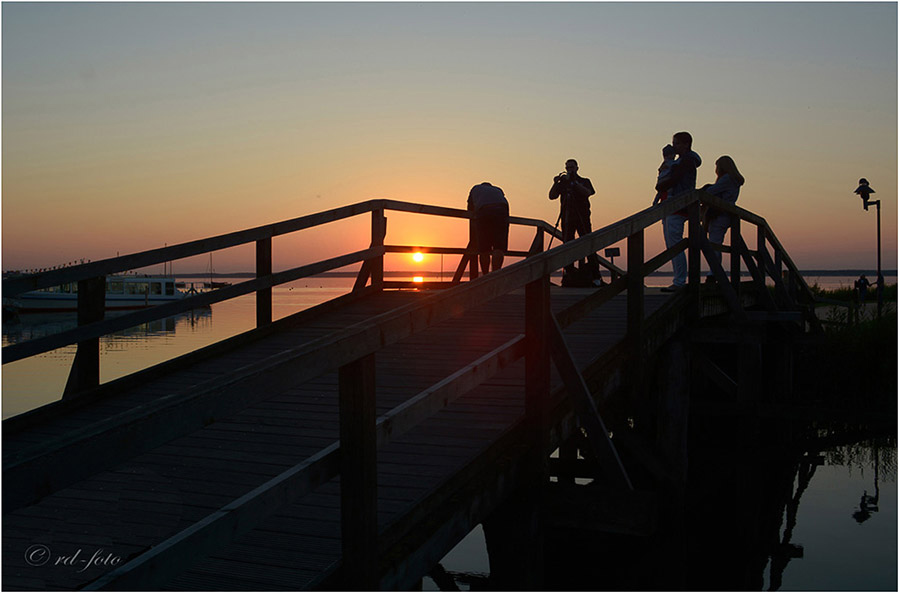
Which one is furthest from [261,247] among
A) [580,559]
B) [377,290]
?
[580,559]

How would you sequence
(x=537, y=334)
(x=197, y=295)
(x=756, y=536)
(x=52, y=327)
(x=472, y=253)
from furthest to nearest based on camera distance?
(x=52, y=327)
(x=472, y=253)
(x=756, y=536)
(x=197, y=295)
(x=537, y=334)

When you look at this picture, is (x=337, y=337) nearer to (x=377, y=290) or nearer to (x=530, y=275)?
(x=530, y=275)

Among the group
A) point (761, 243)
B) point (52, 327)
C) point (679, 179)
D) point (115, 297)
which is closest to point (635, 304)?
point (679, 179)

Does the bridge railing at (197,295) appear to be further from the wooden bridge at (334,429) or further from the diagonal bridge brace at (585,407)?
the diagonal bridge brace at (585,407)

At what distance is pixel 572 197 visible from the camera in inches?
457

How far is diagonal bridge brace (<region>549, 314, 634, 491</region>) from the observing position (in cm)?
414

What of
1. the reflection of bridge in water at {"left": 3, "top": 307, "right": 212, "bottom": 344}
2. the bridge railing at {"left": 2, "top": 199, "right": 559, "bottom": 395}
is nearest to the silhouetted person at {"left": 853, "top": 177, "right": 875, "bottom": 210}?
the bridge railing at {"left": 2, "top": 199, "right": 559, "bottom": 395}

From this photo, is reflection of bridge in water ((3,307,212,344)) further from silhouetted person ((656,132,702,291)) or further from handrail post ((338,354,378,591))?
handrail post ((338,354,378,591))

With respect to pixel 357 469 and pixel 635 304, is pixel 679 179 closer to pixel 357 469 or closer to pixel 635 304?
pixel 635 304

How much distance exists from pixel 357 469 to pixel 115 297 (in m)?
58.3

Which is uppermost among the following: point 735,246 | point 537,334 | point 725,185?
point 725,185

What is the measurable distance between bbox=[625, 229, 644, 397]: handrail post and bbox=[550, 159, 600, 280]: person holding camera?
18.6 feet

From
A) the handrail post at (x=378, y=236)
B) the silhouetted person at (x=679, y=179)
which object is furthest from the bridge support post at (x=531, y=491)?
the handrail post at (x=378, y=236)

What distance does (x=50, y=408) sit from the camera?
5.50m
